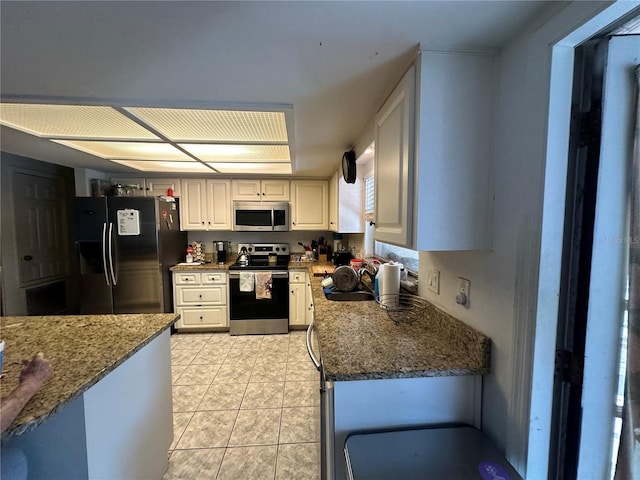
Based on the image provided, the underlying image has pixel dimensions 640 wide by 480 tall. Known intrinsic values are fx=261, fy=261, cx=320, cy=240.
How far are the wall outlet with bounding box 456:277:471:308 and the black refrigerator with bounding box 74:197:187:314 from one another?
9.91 ft

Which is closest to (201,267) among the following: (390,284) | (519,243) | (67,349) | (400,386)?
(67,349)

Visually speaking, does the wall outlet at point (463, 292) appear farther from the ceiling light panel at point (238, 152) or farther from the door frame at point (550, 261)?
the ceiling light panel at point (238, 152)

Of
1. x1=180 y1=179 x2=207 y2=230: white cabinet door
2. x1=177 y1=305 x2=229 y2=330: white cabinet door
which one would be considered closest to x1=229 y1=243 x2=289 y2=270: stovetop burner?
x1=180 y1=179 x2=207 y2=230: white cabinet door

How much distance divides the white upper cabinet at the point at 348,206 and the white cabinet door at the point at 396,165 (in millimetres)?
1538

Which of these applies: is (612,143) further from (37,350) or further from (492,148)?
(37,350)

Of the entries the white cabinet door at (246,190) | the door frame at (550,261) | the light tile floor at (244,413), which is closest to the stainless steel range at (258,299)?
the light tile floor at (244,413)

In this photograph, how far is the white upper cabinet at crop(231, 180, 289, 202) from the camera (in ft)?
11.6

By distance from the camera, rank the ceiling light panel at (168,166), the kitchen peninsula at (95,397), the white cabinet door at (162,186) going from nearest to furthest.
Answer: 1. the kitchen peninsula at (95,397)
2. the ceiling light panel at (168,166)
3. the white cabinet door at (162,186)

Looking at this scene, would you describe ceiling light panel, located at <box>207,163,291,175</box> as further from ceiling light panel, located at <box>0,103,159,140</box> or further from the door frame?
the door frame

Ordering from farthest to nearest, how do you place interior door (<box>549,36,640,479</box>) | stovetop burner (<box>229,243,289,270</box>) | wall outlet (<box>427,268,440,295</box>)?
stovetop burner (<box>229,243,289,270</box>) < wall outlet (<box>427,268,440,295</box>) < interior door (<box>549,36,640,479</box>)

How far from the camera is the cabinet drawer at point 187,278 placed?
10.5 feet

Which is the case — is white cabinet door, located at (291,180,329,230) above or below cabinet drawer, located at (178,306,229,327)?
above

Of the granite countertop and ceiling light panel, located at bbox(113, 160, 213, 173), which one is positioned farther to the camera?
ceiling light panel, located at bbox(113, 160, 213, 173)

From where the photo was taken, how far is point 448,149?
1005 mm
